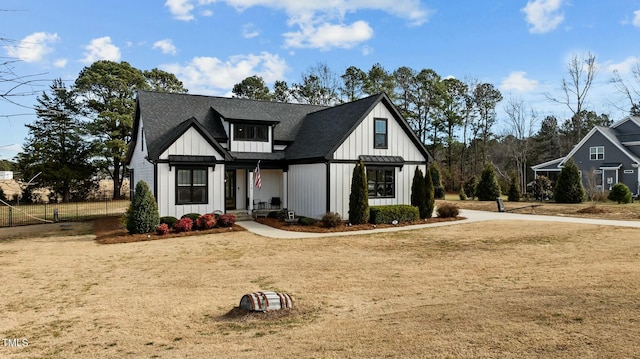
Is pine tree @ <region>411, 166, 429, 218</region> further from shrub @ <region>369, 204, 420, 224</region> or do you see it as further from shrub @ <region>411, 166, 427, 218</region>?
shrub @ <region>369, 204, 420, 224</region>

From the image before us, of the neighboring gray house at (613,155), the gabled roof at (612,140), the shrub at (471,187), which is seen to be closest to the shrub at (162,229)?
the shrub at (471,187)

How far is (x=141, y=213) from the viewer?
1742 centimetres

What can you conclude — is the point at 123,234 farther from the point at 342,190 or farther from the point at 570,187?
the point at 570,187

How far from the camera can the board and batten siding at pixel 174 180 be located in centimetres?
1947

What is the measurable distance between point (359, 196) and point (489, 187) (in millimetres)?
19506

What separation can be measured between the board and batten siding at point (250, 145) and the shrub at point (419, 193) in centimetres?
812

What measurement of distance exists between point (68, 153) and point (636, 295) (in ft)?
138

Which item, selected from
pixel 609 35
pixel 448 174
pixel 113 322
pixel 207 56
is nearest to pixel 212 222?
pixel 113 322

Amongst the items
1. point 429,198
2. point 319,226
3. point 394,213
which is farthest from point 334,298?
point 429,198

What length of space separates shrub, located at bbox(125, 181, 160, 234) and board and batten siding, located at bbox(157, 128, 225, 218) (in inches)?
66.3

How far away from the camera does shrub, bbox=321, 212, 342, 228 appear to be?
1908cm

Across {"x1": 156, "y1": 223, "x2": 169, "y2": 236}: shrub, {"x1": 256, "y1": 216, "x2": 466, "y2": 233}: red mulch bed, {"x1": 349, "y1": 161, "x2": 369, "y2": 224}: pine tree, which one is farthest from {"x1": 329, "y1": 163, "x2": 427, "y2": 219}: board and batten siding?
{"x1": 156, "y1": 223, "x2": 169, "y2": 236}: shrub

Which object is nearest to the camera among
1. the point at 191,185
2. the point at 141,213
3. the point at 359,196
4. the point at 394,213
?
the point at 141,213

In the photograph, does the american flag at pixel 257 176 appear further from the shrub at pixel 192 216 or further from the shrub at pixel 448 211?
the shrub at pixel 448 211
